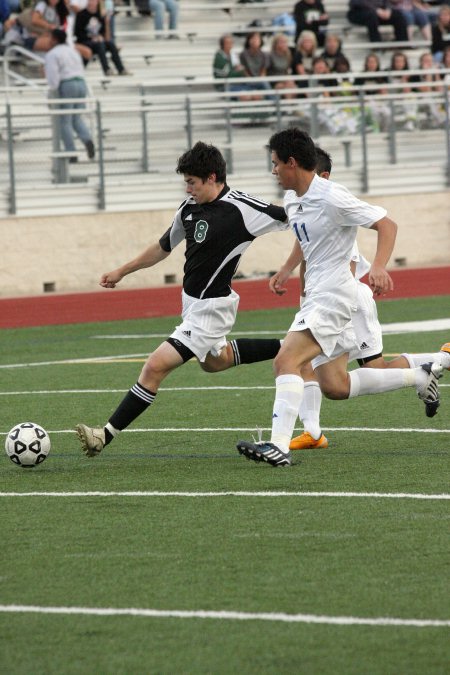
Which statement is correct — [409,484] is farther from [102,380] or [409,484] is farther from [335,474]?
[102,380]

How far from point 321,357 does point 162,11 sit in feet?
62.1

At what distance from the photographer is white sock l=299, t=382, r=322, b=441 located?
8688mm

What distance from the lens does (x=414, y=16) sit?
2902 centimetres

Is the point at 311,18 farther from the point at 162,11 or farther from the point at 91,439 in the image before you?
the point at 91,439

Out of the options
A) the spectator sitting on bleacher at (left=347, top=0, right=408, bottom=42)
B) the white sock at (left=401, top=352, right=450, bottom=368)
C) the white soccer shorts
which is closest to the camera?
the white soccer shorts

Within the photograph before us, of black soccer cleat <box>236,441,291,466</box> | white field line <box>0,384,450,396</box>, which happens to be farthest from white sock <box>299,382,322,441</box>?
white field line <box>0,384,450,396</box>

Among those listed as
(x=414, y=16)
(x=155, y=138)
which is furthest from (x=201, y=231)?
(x=414, y=16)

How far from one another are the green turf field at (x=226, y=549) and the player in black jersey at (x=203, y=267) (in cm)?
40

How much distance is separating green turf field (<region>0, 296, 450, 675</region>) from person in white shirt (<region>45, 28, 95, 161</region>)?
1132 centimetres

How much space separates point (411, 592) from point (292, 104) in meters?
19.1

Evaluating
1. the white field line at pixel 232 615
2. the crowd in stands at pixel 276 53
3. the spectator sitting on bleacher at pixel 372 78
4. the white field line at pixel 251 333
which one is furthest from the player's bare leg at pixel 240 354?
the spectator sitting on bleacher at pixel 372 78

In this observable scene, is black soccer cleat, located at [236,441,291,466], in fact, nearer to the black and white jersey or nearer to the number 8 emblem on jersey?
the black and white jersey

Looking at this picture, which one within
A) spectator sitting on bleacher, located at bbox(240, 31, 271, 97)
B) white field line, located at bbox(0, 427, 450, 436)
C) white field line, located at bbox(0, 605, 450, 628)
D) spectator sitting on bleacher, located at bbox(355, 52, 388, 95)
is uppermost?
spectator sitting on bleacher, located at bbox(240, 31, 271, 97)

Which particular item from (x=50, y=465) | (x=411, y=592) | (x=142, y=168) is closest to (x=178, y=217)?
(x=50, y=465)
